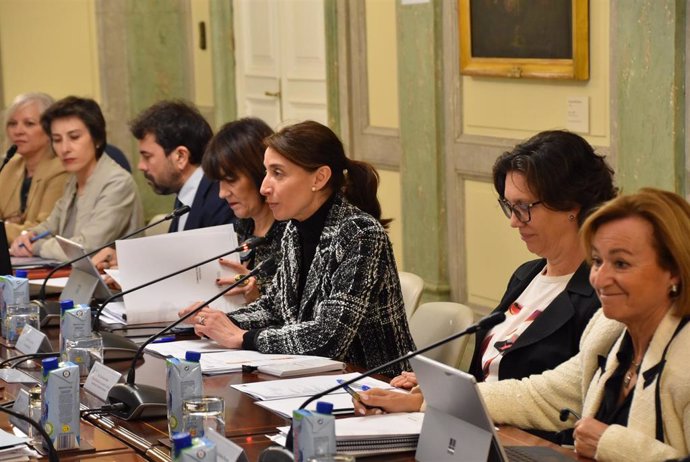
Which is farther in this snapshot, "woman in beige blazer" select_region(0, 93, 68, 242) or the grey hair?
the grey hair

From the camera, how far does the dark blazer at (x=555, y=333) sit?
8.91 feet

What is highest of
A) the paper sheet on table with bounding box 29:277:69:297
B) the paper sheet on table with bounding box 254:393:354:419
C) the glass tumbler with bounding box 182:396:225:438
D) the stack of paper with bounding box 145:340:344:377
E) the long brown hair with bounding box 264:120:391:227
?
the long brown hair with bounding box 264:120:391:227

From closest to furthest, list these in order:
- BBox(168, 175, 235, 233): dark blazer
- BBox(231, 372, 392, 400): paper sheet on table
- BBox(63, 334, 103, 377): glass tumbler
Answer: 1. BBox(231, 372, 392, 400): paper sheet on table
2. BBox(63, 334, 103, 377): glass tumbler
3. BBox(168, 175, 235, 233): dark blazer

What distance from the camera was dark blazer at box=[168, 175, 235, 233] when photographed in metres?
4.43

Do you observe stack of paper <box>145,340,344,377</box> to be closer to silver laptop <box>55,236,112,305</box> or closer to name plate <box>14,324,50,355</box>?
name plate <box>14,324,50,355</box>

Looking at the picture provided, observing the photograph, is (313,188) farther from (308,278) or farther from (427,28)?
(427,28)

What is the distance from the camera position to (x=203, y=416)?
234cm

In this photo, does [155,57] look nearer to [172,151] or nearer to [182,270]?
[172,151]

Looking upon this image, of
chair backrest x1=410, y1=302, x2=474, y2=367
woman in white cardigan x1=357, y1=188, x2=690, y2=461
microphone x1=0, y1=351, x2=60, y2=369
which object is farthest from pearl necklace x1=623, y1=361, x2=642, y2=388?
microphone x1=0, y1=351, x2=60, y2=369

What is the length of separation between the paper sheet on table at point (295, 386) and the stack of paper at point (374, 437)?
317mm


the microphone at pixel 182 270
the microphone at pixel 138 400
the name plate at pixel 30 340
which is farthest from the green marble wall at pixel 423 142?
the microphone at pixel 138 400

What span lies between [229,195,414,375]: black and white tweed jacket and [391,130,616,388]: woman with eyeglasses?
1.36 feet

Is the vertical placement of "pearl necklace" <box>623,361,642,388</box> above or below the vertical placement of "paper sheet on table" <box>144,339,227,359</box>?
above

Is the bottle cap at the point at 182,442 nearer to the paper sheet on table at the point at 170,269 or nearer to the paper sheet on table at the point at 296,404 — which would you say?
the paper sheet on table at the point at 296,404
